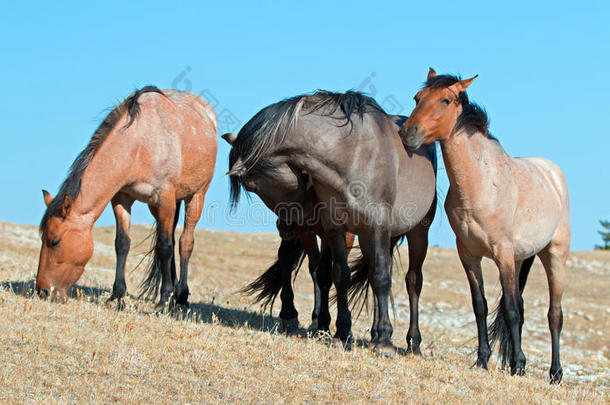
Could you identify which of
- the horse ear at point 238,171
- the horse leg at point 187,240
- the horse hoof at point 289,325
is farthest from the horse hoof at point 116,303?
the horse ear at point 238,171

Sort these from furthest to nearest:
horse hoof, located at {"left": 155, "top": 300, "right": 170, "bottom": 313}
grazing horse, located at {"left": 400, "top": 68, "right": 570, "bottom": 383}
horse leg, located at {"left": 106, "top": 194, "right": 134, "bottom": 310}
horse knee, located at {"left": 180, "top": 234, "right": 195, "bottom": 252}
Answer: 1. horse knee, located at {"left": 180, "top": 234, "right": 195, "bottom": 252}
2. horse leg, located at {"left": 106, "top": 194, "right": 134, "bottom": 310}
3. horse hoof, located at {"left": 155, "top": 300, "right": 170, "bottom": 313}
4. grazing horse, located at {"left": 400, "top": 68, "right": 570, "bottom": 383}

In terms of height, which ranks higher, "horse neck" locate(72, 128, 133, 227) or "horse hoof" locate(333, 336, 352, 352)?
"horse neck" locate(72, 128, 133, 227)

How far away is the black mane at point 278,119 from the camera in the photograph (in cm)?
664

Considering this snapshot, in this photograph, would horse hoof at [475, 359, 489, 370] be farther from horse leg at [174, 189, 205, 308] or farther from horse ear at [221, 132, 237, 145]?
horse leg at [174, 189, 205, 308]

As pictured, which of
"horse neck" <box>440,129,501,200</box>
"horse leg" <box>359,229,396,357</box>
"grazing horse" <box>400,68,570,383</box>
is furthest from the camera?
"horse neck" <box>440,129,501,200</box>

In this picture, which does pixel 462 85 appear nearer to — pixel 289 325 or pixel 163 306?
pixel 289 325

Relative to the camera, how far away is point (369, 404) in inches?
189

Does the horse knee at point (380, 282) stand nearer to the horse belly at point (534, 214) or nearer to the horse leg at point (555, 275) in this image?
the horse belly at point (534, 214)

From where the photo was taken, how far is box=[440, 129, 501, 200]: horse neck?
23.4ft

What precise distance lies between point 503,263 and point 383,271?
1336 mm

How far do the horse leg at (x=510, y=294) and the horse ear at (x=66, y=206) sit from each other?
4623 mm

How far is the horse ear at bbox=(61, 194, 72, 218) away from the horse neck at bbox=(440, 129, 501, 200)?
4113 mm

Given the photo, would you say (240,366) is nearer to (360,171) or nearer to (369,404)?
(369,404)

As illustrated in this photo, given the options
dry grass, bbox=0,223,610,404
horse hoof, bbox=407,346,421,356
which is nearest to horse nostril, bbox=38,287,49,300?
dry grass, bbox=0,223,610,404
